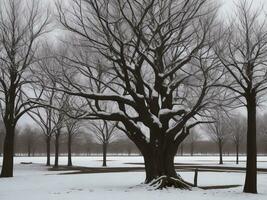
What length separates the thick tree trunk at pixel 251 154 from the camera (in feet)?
55.1

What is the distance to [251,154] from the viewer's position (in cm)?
1700

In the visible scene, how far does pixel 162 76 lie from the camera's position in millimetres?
18359

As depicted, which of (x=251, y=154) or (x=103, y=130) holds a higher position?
(x=103, y=130)

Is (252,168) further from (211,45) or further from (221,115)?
(211,45)

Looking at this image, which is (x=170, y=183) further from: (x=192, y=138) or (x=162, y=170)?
(x=192, y=138)

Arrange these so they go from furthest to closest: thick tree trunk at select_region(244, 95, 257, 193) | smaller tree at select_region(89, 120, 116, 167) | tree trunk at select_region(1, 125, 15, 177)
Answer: smaller tree at select_region(89, 120, 116, 167) → tree trunk at select_region(1, 125, 15, 177) → thick tree trunk at select_region(244, 95, 257, 193)

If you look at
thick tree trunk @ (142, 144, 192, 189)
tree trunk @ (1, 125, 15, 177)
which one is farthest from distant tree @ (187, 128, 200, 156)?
thick tree trunk @ (142, 144, 192, 189)

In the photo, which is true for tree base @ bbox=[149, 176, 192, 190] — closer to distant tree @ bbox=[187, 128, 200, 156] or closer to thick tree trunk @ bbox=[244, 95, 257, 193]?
thick tree trunk @ bbox=[244, 95, 257, 193]

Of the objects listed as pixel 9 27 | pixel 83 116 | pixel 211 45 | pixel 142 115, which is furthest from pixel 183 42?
pixel 9 27

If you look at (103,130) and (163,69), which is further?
(103,130)

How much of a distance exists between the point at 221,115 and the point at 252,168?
11.5 ft

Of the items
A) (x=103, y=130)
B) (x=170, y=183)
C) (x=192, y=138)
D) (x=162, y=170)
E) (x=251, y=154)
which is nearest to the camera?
(x=251, y=154)

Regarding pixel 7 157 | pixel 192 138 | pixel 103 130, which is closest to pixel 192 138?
pixel 192 138

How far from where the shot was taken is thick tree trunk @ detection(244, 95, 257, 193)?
16786 millimetres
